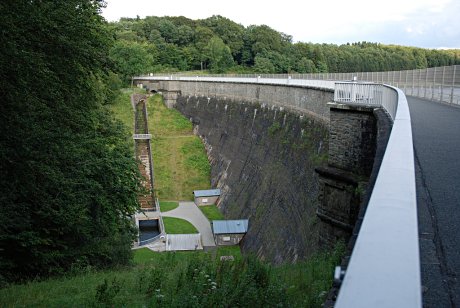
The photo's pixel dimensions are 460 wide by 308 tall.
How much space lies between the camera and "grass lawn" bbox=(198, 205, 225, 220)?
32.3 meters

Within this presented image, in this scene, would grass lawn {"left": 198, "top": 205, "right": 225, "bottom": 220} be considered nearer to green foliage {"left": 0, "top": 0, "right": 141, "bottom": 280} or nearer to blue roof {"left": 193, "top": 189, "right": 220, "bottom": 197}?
blue roof {"left": 193, "top": 189, "right": 220, "bottom": 197}

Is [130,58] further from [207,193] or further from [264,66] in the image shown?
[207,193]

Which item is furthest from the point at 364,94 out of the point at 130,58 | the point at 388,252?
the point at 130,58

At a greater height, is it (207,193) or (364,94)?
(364,94)

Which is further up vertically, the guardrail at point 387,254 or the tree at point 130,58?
the tree at point 130,58

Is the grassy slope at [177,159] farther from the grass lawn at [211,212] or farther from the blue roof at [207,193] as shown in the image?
the grass lawn at [211,212]

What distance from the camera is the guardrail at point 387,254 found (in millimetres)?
1508

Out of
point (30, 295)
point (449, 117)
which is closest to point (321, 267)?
point (30, 295)

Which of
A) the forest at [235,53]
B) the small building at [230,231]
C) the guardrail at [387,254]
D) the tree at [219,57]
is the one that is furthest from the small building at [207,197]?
the tree at [219,57]

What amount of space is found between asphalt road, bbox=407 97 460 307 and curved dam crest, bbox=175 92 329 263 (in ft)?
28.0

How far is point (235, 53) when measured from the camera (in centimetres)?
9631

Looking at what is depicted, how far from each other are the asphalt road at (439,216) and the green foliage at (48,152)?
6.75 m

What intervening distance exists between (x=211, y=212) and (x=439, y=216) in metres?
28.3

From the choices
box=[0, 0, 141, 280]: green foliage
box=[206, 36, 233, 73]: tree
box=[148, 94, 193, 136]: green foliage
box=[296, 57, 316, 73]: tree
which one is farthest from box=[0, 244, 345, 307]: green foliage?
box=[206, 36, 233, 73]: tree
